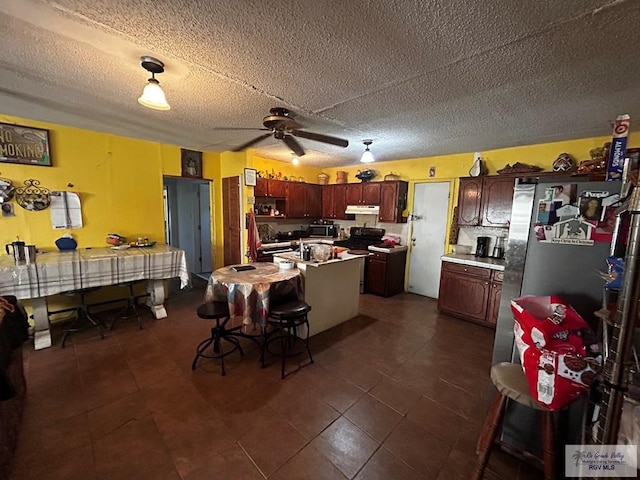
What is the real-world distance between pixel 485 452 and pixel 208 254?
576cm

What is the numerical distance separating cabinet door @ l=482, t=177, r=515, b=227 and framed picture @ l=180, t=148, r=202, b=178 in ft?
14.8

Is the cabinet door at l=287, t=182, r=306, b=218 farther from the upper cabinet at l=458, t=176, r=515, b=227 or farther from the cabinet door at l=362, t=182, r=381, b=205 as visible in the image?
the upper cabinet at l=458, t=176, r=515, b=227

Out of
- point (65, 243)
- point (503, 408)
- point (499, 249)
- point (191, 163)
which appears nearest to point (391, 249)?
point (499, 249)

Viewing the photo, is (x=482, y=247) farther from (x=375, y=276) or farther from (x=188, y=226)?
(x=188, y=226)

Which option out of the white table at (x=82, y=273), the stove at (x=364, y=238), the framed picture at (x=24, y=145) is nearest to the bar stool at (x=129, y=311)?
the white table at (x=82, y=273)

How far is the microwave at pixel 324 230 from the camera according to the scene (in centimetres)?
565

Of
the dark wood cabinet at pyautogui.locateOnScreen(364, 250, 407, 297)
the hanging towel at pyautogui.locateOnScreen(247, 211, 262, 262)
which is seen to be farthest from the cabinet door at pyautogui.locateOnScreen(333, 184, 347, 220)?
the hanging towel at pyautogui.locateOnScreen(247, 211, 262, 262)

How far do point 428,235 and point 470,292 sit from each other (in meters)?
1.31

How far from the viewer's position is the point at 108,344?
281 centimetres

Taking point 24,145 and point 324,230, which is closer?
point 24,145

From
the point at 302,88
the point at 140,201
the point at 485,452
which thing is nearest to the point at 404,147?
the point at 302,88

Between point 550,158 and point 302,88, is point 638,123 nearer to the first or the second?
point 550,158

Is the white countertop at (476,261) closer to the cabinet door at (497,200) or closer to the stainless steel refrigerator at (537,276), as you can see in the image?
the cabinet door at (497,200)

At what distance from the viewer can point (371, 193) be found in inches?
198
